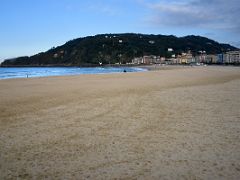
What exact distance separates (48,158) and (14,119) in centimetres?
361

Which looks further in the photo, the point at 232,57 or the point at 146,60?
the point at 146,60

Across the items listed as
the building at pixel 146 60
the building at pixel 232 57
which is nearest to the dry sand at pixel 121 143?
the building at pixel 232 57

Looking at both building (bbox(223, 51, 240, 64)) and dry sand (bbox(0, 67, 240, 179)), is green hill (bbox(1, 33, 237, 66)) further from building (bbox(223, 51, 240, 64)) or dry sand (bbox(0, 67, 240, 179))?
dry sand (bbox(0, 67, 240, 179))

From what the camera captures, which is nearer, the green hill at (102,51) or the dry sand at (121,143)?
the dry sand at (121,143)

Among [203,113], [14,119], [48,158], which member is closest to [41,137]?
[48,158]

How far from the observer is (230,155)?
4840 mm

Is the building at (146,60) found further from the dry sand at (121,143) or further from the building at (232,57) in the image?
the dry sand at (121,143)

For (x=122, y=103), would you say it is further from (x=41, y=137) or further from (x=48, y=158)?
(x=48, y=158)

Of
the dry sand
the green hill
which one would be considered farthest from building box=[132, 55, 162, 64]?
the dry sand

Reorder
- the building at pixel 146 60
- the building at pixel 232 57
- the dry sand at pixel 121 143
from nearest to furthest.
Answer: the dry sand at pixel 121 143 → the building at pixel 232 57 → the building at pixel 146 60

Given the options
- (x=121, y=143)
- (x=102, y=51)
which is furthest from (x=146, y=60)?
(x=121, y=143)

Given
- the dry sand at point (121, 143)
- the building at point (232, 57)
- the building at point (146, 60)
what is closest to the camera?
the dry sand at point (121, 143)

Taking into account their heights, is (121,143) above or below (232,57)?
below

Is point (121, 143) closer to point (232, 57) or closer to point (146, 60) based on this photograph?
point (232, 57)
